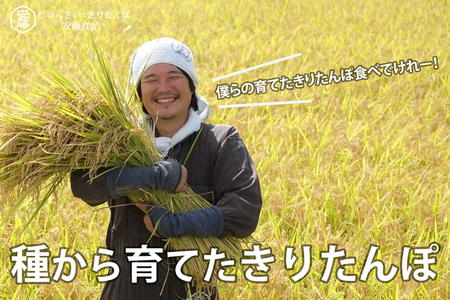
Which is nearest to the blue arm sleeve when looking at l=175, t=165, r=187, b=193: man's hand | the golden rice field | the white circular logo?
l=175, t=165, r=187, b=193: man's hand

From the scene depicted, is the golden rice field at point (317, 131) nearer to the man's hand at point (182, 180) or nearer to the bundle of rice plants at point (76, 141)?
the bundle of rice plants at point (76, 141)

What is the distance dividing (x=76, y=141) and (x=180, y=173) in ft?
1.08

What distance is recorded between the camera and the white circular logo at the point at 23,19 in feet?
25.8

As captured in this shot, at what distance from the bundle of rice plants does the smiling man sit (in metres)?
0.07

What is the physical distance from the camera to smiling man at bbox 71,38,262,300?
6.04 ft

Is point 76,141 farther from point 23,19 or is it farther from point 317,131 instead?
point 23,19

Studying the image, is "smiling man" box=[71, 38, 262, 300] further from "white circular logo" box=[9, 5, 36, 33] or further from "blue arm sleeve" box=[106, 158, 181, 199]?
"white circular logo" box=[9, 5, 36, 33]

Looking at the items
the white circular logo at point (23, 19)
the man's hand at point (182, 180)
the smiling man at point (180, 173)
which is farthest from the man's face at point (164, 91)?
the white circular logo at point (23, 19)

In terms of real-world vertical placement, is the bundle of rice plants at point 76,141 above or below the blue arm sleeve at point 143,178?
above

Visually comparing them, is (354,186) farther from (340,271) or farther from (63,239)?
(63,239)

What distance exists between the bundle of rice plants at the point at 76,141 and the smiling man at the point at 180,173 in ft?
0.23

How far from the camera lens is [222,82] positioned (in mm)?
5844

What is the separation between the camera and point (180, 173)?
1.81 m

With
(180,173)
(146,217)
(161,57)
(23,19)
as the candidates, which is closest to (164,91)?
(161,57)
